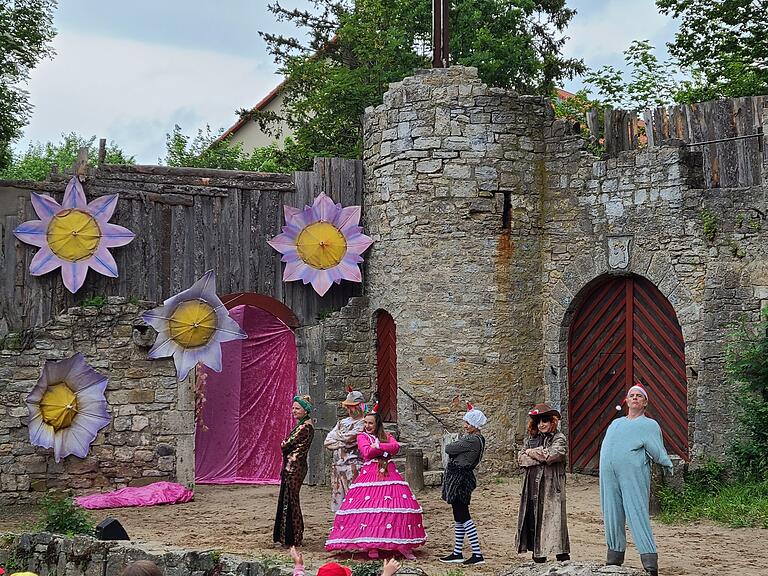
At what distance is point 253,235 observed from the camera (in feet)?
47.6

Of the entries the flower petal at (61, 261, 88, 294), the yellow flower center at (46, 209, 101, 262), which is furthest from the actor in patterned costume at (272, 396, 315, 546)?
the yellow flower center at (46, 209, 101, 262)

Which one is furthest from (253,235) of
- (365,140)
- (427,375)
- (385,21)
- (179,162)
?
(179,162)

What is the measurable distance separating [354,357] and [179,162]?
1338cm

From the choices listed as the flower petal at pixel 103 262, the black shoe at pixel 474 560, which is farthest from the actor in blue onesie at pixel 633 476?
the flower petal at pixel 103 262

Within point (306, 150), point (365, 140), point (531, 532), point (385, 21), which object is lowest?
point (531, 532)

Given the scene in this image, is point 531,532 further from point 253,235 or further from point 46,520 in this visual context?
point 253,235

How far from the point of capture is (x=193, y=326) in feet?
45.5

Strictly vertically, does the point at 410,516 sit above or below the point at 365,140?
below

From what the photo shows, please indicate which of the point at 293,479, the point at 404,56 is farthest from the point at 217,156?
the point at 293,479

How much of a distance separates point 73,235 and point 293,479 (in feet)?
15.7

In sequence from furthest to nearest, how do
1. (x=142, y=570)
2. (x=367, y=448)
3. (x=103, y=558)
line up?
(x=367, y=448), (x=103, y=558), (x=142, y=570)

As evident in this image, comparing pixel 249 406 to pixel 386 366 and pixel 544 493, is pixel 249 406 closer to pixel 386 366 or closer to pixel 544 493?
pixel 386 366

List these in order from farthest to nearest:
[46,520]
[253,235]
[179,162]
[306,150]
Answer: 1. [179,162]
2. [306,150]
3. [253,235]
4. [46,520]

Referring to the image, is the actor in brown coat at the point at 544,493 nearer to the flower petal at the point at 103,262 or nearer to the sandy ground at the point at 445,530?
the sandy ground at the point at 445,530
